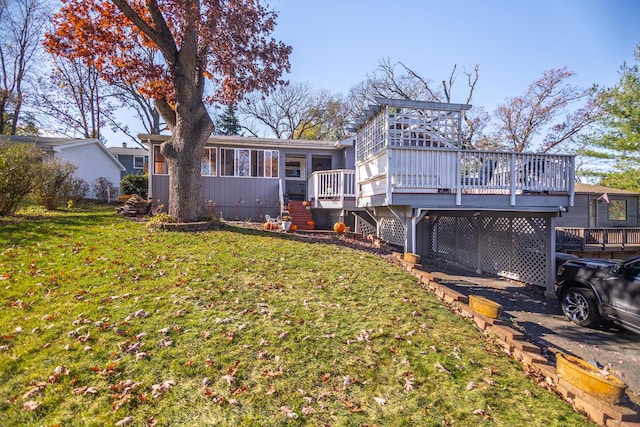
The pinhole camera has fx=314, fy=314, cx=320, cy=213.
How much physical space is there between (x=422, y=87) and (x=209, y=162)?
1742 cm

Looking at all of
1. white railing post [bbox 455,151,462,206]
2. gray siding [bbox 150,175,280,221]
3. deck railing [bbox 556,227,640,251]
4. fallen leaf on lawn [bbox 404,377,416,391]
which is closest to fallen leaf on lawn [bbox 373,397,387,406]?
fallen leaf on lawn [bbox 404,377,416,391]

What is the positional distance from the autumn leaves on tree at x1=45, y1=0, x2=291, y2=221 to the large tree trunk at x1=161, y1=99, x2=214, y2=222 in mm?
24

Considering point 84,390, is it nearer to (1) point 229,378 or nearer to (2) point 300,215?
(1) point 229,378

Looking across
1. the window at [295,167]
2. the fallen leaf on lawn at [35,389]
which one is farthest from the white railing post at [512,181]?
the window at [295,167]

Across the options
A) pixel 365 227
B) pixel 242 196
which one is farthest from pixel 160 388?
pixel 242 196

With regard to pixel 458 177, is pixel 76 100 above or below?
above

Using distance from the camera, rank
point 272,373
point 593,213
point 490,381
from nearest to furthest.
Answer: point 272,373 < point 490,381 < point 593,213

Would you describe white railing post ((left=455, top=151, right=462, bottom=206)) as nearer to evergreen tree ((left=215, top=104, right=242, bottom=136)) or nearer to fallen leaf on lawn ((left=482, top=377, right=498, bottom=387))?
fallen leaf on lawn ((left=482, top=377, right=498, bottom=387))

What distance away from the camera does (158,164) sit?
13.2 metres

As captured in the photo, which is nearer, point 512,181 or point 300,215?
point 512,181

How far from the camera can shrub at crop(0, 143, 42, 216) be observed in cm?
770

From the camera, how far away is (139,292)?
14.0 ft

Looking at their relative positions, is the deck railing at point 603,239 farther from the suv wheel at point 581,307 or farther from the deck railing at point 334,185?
the deck railing at point 334,185

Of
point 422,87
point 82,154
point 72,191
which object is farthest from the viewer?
point 422,87
